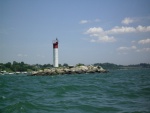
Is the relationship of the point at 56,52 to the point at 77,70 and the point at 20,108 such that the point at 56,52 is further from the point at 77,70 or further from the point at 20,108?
the point at 20,108

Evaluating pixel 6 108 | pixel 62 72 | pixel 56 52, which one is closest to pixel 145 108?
pixel 6 108

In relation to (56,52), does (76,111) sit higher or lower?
lower

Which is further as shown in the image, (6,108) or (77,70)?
(77,70)

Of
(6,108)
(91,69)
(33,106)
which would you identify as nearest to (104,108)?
(33,106)

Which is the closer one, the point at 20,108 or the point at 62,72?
the point at 20,108

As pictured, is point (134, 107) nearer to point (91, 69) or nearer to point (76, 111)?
point (76, 111)

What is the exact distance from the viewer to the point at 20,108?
13602 mm

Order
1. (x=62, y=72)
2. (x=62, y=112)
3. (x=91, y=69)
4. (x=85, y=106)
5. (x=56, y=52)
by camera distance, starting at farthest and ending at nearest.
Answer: (x=91, y=69), (x=62, y=72), (x=56, y=52), (x=85, y=106), (x=62, y=112)

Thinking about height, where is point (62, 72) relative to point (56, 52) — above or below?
below

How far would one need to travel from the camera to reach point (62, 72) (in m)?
96.4

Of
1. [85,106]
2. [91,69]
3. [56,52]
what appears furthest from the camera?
[91,69]

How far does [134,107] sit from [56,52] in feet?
248

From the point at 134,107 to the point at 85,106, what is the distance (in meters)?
2.83

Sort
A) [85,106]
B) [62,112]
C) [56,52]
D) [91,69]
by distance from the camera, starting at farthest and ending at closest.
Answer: [91,69], [56,52], [85,106], [62,112]
